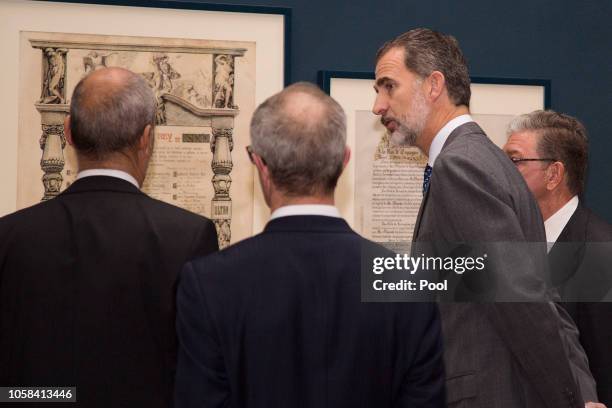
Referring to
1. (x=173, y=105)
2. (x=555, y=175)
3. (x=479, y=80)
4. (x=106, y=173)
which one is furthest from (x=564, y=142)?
(x=106, y=173)

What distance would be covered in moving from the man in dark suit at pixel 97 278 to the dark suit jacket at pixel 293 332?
18 cm

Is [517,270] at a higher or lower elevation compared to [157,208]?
lower

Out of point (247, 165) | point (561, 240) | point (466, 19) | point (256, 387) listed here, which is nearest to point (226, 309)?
point (256, 387)

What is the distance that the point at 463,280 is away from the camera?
190cm

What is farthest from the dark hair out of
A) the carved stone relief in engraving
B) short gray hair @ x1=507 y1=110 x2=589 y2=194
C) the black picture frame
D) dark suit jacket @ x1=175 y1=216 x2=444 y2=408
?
the carved stone relief in engraving

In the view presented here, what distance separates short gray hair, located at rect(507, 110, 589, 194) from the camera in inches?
104

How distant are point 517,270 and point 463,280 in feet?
0.49

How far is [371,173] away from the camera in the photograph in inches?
107

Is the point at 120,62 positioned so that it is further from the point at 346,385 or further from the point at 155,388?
the point at 346,385

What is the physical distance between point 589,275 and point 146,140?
5.10ft

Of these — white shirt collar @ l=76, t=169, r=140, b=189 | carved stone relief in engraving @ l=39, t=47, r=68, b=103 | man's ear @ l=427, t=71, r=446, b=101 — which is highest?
carved stone relief in engraving @ l=39, t=47, r=68, b=103

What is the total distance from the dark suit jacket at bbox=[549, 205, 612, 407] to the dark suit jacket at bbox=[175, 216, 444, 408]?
1.19m

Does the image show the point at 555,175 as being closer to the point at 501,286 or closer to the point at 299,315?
the point at 501,286

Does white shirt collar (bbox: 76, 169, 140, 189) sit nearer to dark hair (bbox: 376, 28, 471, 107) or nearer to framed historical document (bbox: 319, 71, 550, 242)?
dark hair (bbox: 376, 28, 471, 107)
